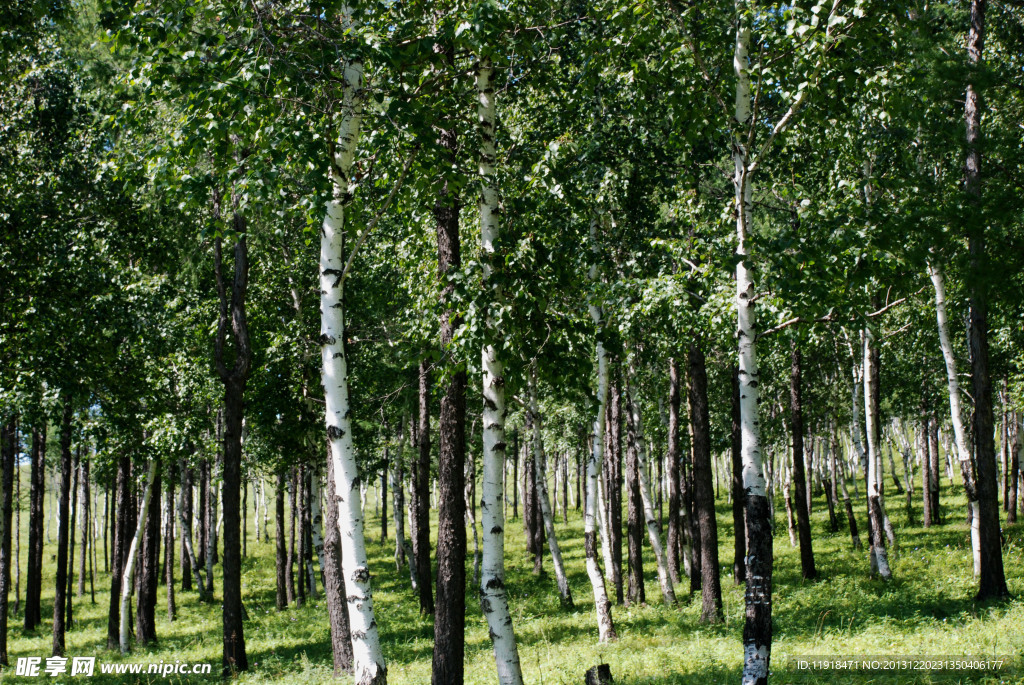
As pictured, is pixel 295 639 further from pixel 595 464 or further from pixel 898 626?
pixel 898 626

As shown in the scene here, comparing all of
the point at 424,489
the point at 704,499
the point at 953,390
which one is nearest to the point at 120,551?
the point at 424,489

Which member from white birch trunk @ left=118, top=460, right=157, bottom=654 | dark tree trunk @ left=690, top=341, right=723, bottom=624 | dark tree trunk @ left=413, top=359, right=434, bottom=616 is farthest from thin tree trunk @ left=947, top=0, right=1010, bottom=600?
white birch trunk @ left=118, top=460, right=157, bottom=654

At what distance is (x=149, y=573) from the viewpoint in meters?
18.4

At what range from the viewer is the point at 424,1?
26.4 ft

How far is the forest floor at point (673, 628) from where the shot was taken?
1014cm

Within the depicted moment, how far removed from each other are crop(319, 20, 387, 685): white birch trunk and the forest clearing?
4cm

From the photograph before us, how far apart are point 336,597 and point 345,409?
7.35m

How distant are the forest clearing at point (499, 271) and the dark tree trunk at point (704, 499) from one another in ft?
0.23

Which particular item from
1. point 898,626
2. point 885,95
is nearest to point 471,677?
point 898,626

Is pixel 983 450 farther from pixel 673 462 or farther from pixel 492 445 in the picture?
pixel 492 445

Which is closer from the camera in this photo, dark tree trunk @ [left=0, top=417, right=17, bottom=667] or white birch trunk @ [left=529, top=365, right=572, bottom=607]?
white birch trunk @ [left=529, top=365, right=572, bottom=607]

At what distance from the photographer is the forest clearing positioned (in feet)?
21.6

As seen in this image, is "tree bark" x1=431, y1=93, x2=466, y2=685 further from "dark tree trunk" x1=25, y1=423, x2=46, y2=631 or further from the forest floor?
"dark tree trunk" x1=25, y1=423, x2=46, y2=631

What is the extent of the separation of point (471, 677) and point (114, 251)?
9610mm
